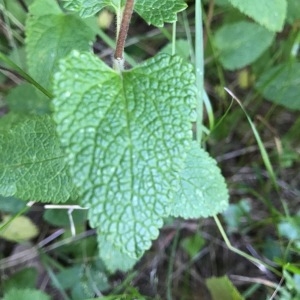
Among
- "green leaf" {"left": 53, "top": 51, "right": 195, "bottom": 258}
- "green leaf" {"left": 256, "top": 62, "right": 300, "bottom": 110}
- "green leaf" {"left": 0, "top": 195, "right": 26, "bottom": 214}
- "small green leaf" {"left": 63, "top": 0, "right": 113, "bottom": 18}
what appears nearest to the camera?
"green leaf" {"left": 53, "top": 51, "right": 195, "bottom": 258}

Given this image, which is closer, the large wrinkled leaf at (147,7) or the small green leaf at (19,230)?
the large wrinkled leaf at (147,7)

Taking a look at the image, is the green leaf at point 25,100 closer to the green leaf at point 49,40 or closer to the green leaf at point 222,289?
the green leaf at point 49,40

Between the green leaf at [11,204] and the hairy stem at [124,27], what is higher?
the hairy stem at [124,27]

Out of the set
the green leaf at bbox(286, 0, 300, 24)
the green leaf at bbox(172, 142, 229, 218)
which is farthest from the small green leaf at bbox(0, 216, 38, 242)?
the green leaf at bbox(286, 0, 300, 24)

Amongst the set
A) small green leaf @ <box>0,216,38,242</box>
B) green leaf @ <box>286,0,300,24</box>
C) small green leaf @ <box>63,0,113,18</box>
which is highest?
small green leaf @ <box>63,0,113,18</box>

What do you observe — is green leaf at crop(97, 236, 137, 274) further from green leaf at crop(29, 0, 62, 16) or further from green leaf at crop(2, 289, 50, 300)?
green leaf at crop(29, 0, 62, 16)

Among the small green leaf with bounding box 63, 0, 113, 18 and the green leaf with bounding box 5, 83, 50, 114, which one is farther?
the green leaf with bounding box 5, 83, 50, 114

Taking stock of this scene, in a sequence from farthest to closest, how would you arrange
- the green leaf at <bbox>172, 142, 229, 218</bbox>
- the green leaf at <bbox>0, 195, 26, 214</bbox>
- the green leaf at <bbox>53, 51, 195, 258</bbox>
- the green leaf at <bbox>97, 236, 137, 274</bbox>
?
the green leaf at <bbox>0, 195, 26, 214</bbox> → the green leaf at <bbox>97, 236, 137, 274</bbox> → the green leaf at <bbox>172, 142, 229, 218</bbox> → the green leaf at <bbox>53, 51, 195, 258</bbox>

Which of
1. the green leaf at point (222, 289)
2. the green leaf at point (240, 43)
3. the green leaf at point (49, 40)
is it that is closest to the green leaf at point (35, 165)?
the green leaf at point (49, 40)
